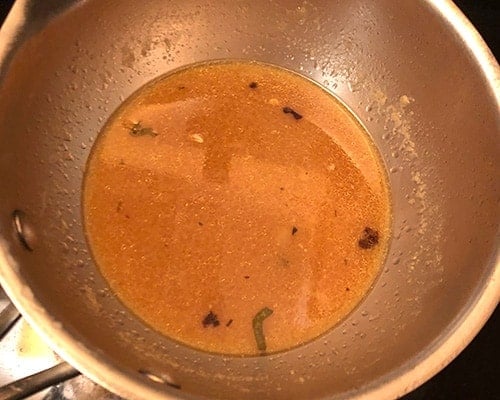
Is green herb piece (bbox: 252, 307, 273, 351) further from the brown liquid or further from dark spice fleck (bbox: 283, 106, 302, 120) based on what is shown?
dark spice fleck (bbox: 283, 106, 302, 120)

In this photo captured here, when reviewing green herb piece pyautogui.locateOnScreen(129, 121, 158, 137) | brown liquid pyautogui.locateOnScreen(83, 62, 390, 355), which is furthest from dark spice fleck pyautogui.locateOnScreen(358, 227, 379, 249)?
green herb piece pyautogui.locateOnScreen(129, 121, 158, 137)

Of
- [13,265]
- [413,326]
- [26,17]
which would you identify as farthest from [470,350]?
[26,17]

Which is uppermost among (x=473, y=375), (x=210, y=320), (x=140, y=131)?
(x=140, y=131)

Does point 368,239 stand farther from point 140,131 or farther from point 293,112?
point 140,131

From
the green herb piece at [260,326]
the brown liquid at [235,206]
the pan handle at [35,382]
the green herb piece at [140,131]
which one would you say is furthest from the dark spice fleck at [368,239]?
the pan handle at [35,382]

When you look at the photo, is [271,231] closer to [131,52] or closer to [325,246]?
[325,246]

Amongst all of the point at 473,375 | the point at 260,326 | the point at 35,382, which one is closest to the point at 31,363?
the point at 35,382

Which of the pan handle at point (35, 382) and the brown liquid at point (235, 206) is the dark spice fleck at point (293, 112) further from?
the pan handle at point (35, 382)
